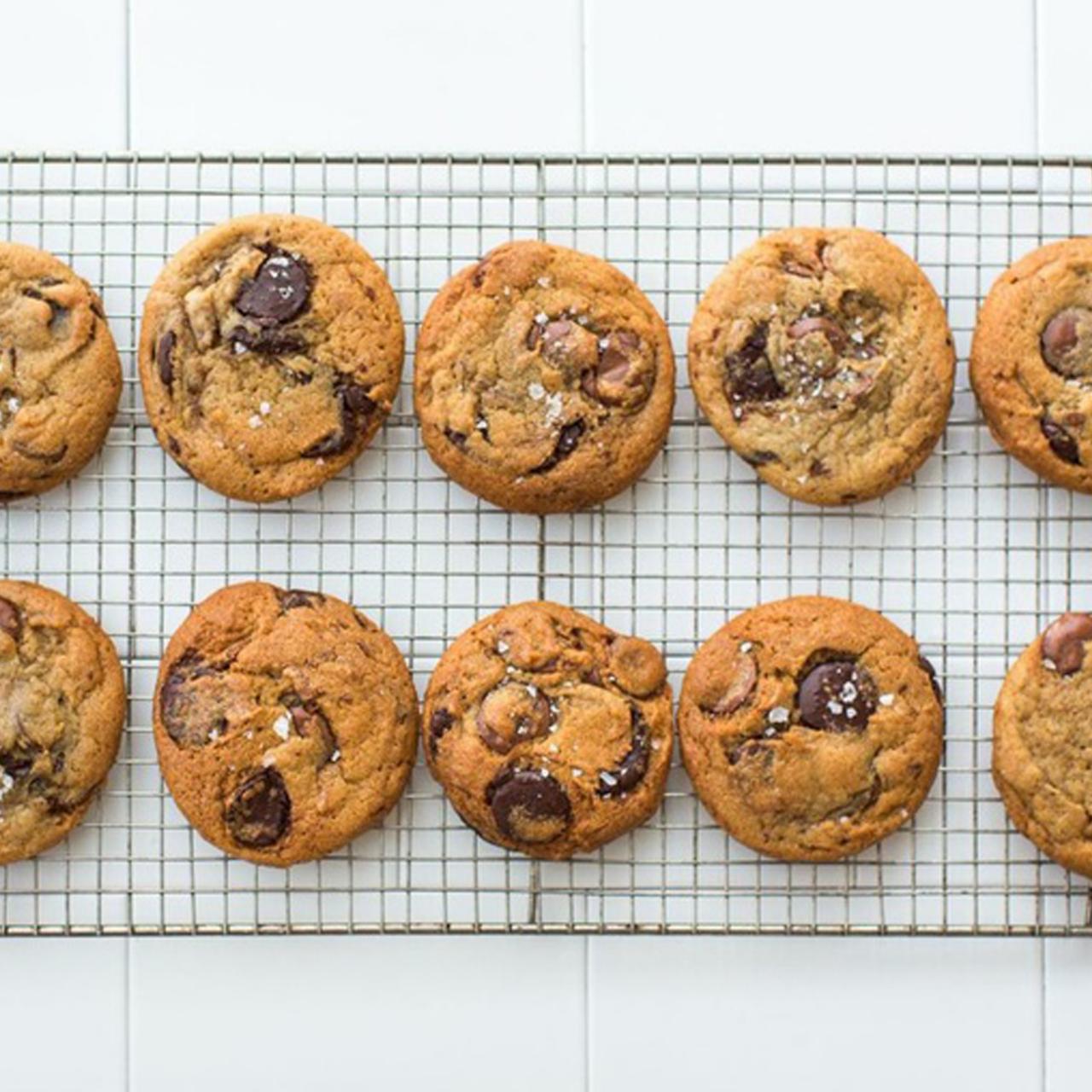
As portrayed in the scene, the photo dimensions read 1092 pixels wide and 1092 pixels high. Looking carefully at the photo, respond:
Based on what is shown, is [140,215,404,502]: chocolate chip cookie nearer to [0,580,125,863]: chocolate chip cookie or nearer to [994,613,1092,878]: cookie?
[0,580,125,863]: chocolate chip cookie

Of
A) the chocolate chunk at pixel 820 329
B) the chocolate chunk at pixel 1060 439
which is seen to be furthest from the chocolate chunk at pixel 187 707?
the chocolate chunk at pixel 1060 439

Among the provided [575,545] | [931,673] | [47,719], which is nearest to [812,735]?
[931,673]

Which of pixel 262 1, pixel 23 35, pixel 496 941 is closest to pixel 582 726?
pixel 496 941

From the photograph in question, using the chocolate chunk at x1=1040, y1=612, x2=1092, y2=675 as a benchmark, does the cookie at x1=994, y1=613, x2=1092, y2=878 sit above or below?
below

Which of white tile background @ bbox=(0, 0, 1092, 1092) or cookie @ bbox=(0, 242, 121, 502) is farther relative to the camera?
white tile background @ bbox=(0, 0, 1092, 1092)

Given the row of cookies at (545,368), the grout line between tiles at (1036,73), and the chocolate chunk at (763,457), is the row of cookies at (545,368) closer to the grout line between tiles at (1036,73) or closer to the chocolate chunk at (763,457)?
the chocolate chunk at (763,457)

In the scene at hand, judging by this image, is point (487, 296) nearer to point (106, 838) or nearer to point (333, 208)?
point (333, 208)

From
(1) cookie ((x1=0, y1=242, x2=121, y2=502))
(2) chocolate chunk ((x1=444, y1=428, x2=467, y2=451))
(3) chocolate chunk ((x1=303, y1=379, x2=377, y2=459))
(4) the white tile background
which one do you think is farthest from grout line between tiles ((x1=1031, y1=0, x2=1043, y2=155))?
(1) cookie ((x1=0, y1=242, x2=121, y2=502))
